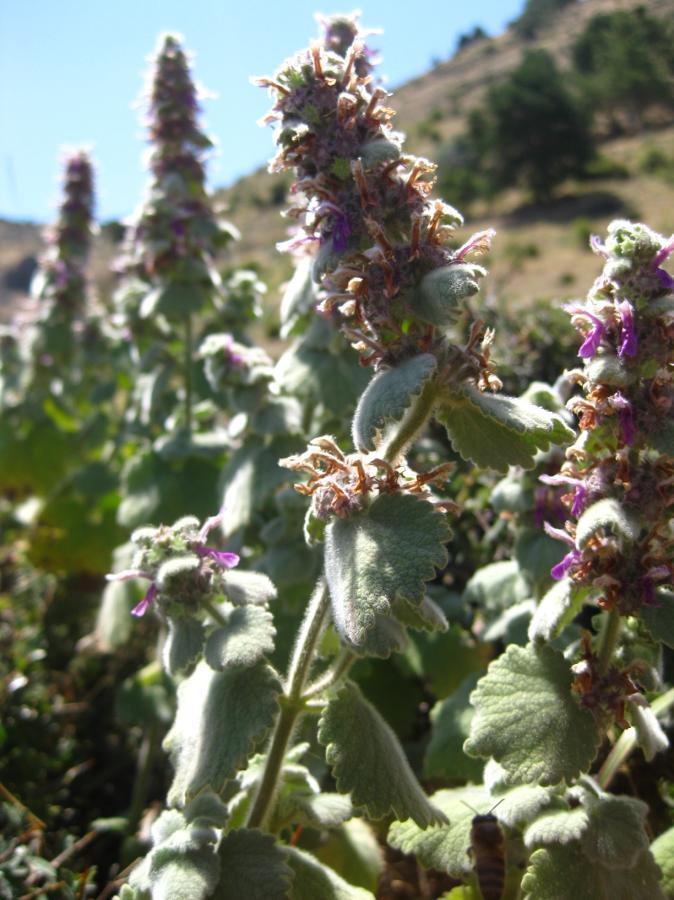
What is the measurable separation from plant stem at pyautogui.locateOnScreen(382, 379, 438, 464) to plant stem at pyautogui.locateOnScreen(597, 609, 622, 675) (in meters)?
0.50

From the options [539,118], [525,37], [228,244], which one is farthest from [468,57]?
[228,244]

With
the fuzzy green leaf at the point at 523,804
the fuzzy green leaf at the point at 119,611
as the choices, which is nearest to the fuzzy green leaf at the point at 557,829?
the fuzzy green leaf at the point at 523,804

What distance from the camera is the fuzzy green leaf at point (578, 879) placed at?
1.45m

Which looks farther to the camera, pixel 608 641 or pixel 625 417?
pixel 608 641

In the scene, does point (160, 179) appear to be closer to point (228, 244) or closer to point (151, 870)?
point (228, 244)

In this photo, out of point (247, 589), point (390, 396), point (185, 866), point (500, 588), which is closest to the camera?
point (390, 396)

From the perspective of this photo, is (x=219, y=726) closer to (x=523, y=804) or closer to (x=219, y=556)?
(x=219, y=556)

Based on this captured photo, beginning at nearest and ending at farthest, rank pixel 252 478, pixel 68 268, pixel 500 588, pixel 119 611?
pixel 500 588 < pixel 252 478 < pixel 119 611 < pixel 68 268

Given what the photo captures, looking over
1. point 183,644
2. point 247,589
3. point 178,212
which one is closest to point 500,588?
point 247,589

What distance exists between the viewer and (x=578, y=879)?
1.46 meters

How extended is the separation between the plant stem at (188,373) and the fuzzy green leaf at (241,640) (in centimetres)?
193

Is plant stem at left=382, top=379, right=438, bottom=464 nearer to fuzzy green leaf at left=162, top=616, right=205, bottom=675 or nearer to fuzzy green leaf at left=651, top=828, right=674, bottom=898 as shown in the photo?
fuzzy green leaf at left=162, top=616, right=205, bottom=675

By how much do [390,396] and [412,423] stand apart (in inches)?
9.1

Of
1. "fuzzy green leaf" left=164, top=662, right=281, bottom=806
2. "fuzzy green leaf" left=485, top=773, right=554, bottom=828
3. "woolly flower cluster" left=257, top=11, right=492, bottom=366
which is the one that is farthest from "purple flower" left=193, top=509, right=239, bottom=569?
"fuzzy green leaf" left=485, top=773, right=554, bottom=828
